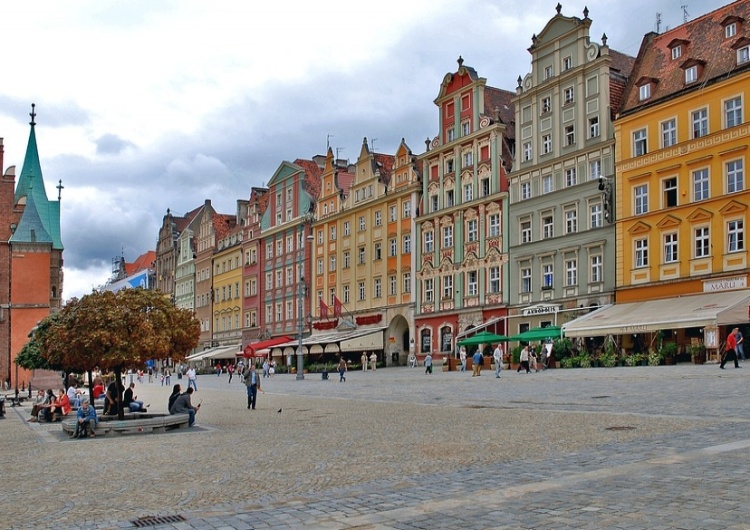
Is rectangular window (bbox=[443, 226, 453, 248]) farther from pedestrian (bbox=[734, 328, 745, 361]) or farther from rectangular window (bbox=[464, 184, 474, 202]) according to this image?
pedestrian (bbox=[734, 328, 745, 361])

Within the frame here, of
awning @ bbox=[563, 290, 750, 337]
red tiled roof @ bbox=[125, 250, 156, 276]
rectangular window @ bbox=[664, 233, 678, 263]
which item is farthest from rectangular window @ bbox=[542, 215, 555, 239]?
red tiled roof @ bbox=[125, 250, 156, 276]

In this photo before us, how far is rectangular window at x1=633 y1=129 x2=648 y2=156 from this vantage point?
143 feet

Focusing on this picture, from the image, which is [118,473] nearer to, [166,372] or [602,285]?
[602,285]

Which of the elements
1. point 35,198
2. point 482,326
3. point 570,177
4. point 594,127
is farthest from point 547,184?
point 35,198

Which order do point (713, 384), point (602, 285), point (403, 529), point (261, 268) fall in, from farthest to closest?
point (261, 268), point (602, 285), point (713, 384), point (403, 529)

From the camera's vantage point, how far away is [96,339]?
19.8 m

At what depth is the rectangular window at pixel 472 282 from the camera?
54.2m

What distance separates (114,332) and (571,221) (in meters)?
32.8

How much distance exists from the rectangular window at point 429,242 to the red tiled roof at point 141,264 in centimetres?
7979

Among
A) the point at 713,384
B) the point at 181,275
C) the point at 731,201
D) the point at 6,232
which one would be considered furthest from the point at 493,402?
the point at 181,275

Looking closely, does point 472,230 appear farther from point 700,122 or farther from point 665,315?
point 665,315

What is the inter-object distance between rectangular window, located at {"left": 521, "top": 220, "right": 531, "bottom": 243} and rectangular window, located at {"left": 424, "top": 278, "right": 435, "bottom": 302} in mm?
9535

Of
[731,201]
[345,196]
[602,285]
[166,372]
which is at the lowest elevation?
[166,372]

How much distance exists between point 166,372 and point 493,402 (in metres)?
40.4
